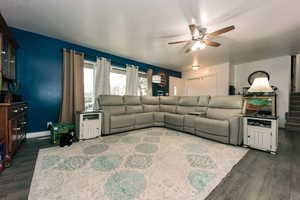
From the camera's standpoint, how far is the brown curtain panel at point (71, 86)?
301cm

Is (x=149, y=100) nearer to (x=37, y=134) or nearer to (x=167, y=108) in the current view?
(x=167, y=108)

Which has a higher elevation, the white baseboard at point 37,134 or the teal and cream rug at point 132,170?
the white baseboard at point 37,134

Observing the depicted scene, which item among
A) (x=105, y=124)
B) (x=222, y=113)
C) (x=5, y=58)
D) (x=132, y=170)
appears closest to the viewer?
(x=132, y=170)

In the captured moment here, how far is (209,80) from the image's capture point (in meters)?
5.46

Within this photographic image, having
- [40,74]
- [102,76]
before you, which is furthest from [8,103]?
[102,76]

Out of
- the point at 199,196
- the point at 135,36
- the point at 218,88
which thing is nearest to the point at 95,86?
the point at 135,36

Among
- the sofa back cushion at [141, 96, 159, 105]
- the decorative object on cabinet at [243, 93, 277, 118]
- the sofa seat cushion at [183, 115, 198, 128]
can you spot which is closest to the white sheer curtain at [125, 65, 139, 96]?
the sofa back cushion at [141, 96, 159, 105]

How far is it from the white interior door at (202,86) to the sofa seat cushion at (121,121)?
4001 millimetres

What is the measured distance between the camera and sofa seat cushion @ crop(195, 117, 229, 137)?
95.4 inches

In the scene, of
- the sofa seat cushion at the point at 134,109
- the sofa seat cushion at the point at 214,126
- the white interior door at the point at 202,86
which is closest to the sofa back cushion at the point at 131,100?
the sofa seat cushion at the point at 134,109

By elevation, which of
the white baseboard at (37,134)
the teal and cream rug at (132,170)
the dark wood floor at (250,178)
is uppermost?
the white baseboard at (37,134)

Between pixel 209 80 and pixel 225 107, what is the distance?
9.85 feet

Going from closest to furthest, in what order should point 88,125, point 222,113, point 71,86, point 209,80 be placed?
point 88,125 < point 222,113 < point 71,86 < point 209,80

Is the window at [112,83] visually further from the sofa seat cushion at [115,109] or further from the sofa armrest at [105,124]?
the sofa armrest at [105,124]
